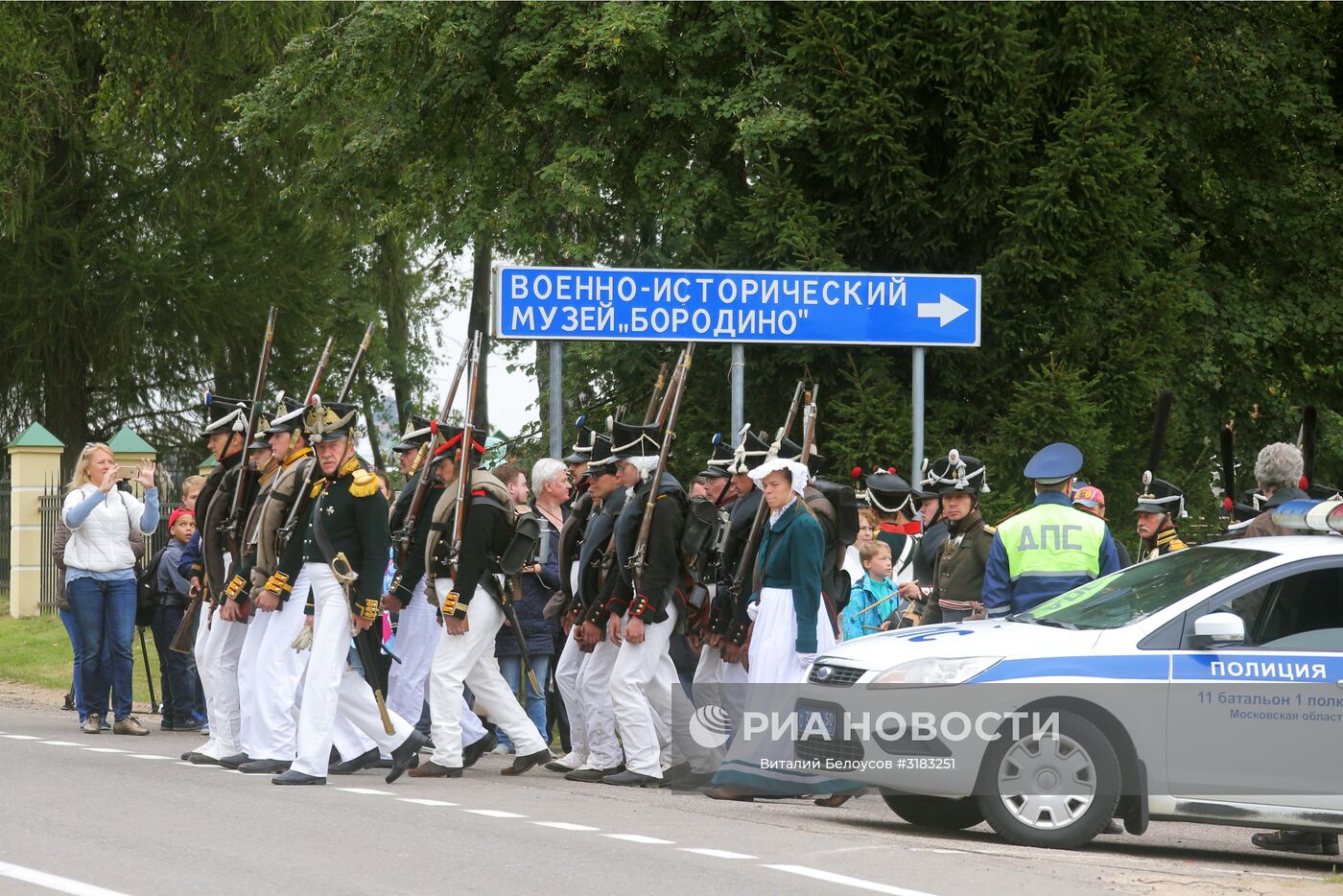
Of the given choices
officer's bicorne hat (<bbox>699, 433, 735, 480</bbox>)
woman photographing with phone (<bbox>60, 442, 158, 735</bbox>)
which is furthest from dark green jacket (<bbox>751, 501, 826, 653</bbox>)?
woman photographing with phone (<bbox>60, 442, 158, 735</bbox>)

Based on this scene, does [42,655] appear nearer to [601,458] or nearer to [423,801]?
[601,458]

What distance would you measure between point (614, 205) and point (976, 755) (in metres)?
14.9

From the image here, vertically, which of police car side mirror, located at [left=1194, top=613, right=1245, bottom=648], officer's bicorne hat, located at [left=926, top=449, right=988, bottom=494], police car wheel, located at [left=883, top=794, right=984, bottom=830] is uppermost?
officer's bicorne hat, located at [left=926, top=449, right=988, bottom=494]

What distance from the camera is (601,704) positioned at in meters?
11.8

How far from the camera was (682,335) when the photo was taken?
14.7 m

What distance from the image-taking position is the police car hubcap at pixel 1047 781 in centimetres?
919

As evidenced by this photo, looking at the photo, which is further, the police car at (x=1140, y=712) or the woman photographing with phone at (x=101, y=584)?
the woman photographing with phone at (x=101, y=584)

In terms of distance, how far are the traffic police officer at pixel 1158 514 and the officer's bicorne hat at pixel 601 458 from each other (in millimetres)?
3868

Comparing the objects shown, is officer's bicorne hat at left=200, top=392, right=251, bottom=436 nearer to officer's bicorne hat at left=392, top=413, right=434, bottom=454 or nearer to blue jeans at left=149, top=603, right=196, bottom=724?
officer's bicorne hat at left=392, top=413, right=434, bottom=454

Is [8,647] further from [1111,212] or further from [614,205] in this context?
[1111,212]

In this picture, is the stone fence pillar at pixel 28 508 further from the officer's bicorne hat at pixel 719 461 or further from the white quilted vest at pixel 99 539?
the officer's bicorne hat at pixel 719 461

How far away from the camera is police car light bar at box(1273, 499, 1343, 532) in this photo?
31.9 feet

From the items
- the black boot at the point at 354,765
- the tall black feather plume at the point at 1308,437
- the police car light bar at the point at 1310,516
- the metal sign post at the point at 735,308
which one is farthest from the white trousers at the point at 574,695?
the tall black feather plume at the point at 1308,437

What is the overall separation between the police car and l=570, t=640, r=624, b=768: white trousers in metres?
2.57
